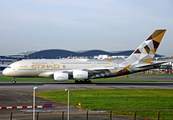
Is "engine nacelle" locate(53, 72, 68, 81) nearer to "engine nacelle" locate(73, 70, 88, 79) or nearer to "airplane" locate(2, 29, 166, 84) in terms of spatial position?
"airplane" locate(2, 29, 166, 84)

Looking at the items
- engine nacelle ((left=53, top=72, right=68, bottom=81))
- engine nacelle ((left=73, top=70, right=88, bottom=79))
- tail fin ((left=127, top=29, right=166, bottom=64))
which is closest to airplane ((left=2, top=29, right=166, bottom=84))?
tail fin ((left=127, top=29, right=166, bottom=64))

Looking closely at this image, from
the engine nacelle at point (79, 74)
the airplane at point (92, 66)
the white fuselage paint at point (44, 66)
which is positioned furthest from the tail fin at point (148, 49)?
the engine nacelle at point (79, 74)

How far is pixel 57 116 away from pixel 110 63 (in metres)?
32.7

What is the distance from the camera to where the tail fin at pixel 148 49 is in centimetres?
4994

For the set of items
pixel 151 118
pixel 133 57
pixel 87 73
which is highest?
pixel 133 57

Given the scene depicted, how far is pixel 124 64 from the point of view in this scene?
5053 cm

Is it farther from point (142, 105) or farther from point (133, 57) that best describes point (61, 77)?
point (142, 105)

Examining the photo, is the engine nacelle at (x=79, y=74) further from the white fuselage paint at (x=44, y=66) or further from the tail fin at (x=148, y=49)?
the tail fin at (x=148, y=49)

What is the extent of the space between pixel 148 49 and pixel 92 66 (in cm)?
1205

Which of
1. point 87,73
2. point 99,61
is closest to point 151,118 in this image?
point 87,73

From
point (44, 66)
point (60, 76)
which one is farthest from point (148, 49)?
point (44, 66)

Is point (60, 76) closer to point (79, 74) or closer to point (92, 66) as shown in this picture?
point (79, 74)

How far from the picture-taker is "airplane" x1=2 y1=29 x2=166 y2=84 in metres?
49.3

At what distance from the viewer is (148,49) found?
50.4 metres
